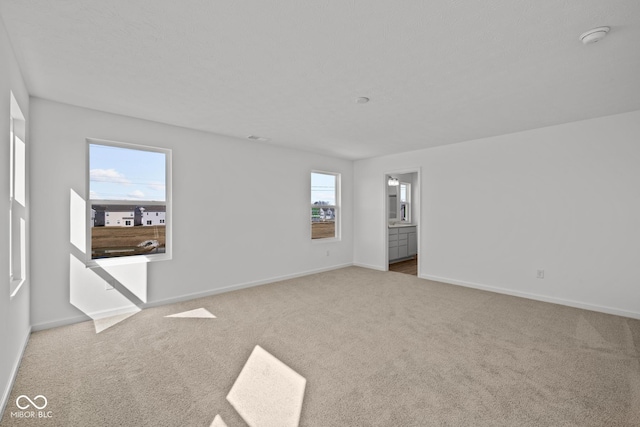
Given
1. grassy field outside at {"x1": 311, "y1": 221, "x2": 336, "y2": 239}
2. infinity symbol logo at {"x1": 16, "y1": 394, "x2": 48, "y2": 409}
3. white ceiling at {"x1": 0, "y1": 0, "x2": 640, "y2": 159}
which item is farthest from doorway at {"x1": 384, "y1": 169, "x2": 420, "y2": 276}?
infinity symbol logo at {"x1": 16, "y1": 394, "x2": 48, "y2": 409}

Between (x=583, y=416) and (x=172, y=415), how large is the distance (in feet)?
8.37

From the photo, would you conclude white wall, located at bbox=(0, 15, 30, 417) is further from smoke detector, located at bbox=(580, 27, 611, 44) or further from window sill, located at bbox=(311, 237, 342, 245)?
window sill, located at bbox=(311, 237, 342, 245)

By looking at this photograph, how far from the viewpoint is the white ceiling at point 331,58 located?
1.73m

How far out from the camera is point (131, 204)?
3.67 m

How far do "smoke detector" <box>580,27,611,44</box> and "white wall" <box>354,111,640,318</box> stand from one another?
236 cm

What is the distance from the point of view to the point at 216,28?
1.89 m

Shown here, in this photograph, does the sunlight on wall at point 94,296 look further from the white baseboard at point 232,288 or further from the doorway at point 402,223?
the doorway at point 402,223

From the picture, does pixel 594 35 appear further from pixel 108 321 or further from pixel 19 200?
pixel 108 321

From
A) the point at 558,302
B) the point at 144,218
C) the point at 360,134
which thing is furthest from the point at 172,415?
the point at 558,302

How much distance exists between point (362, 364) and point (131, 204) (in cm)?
333

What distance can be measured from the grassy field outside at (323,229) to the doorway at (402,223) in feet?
3.84

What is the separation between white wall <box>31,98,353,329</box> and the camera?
3.09 metres

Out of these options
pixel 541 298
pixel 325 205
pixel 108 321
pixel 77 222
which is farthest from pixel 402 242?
pixel 77 222

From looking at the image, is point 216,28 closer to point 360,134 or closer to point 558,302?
point 360,134
